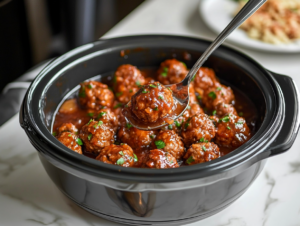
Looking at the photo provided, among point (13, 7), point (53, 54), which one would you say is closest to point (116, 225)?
point (13, 7)

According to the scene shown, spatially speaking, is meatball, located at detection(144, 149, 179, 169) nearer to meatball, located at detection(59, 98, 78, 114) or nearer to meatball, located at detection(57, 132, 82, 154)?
meatball, located at detection(57, 132, 82, 154)

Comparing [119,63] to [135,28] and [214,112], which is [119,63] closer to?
[214,112]

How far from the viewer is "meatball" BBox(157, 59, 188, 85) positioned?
256 cm

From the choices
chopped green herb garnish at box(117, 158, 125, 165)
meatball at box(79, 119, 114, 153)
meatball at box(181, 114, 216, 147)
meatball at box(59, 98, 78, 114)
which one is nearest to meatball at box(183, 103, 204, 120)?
meatball at box(181, 114, 216, 147)

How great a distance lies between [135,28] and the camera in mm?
3875

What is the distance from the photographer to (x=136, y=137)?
2105mm

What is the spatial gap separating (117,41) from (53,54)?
2835 mm

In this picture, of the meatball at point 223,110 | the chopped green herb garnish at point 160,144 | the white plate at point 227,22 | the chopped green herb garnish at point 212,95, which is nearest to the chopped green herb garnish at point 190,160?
the chopped green herb garnish at point 160,144

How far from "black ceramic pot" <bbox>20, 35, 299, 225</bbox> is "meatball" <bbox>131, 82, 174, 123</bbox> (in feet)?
1.70

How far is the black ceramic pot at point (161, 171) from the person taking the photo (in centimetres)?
156

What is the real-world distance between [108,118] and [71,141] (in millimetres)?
292

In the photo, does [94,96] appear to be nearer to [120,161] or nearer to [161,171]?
[120,161]

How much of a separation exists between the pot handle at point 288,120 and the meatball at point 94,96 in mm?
1086

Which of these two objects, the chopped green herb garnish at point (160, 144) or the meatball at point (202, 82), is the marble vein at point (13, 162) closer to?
the chopped green herb garnish at point (160, 144)
